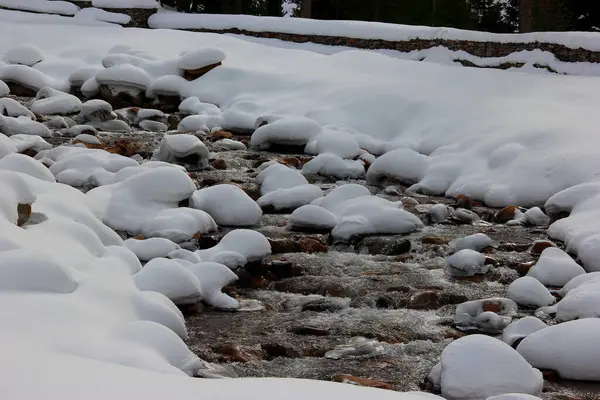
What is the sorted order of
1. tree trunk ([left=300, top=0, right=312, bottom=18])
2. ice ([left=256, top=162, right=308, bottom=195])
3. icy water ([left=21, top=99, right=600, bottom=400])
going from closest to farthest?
icy water ([left=21, top=99, right=600, bottom=400]) → ice ([left=256, top=162, right=308, bottom=195]) → tree trunk ([left=300, top=0, right=312, bottom=18])

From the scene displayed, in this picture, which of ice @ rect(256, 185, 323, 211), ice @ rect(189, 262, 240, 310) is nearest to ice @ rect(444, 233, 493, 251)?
ice @ rect(256, 185, 323, 211)

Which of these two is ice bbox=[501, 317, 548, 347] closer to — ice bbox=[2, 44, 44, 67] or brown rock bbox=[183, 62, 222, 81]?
brown rock bbox=[183, 62, 222, 81]

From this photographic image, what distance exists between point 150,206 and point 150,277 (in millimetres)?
1579

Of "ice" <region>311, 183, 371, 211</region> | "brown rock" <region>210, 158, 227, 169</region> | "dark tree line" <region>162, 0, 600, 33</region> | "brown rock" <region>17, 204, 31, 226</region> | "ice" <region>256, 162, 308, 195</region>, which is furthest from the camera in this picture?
"dark tree line" <region>162, 0, 600, 33</region>

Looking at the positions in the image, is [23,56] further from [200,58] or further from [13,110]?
[13,110]

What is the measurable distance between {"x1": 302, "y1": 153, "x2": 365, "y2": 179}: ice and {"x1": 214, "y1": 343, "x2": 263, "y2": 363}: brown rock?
3.83 m

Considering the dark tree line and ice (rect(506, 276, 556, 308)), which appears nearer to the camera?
ice (rect(506, 276, 556, 308))

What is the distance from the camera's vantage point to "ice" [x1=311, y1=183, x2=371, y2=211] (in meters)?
5.89

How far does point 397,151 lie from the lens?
7.30 m

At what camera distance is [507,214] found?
6.03m

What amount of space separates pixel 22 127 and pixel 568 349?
6191 millimetres

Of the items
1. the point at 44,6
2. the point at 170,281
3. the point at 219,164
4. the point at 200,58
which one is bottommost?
the point at 219,164

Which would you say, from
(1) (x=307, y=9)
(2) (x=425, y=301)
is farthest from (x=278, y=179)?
(1) (x=307, y=9)

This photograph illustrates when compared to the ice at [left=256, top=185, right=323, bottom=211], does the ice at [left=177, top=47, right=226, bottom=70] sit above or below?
above
